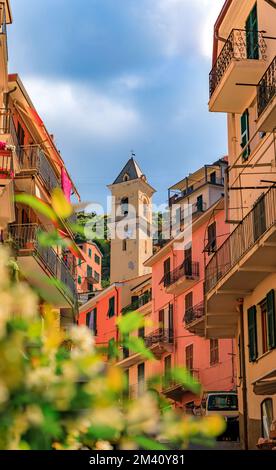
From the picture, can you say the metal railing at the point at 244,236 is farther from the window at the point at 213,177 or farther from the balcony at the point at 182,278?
the window at the point at 213,177

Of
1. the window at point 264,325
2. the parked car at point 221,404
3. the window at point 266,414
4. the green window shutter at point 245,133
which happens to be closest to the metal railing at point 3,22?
the green window shutter at point 245,133

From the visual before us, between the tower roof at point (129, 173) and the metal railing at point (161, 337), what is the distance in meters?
44.7

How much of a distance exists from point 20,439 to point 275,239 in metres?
15.7

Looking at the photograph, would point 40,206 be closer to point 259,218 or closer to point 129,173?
point 259,218

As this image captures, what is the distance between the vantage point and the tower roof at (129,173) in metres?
88.2

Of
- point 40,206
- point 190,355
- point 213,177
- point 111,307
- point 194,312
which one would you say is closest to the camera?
point 40,206

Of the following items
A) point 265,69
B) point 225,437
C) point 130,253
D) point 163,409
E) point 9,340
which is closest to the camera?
point 9,340

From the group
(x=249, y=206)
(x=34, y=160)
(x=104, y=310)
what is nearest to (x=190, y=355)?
(x=104, y=310)

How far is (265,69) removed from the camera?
66.4 feet

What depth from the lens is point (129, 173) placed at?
89250 millimetres

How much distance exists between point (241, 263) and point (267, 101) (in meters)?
3.80

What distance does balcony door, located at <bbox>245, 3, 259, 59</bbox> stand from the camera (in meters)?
20.8
